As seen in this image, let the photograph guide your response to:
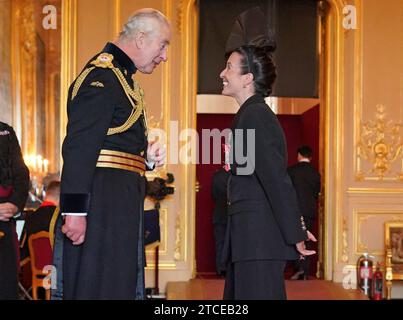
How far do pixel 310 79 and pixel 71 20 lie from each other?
2.42 metres

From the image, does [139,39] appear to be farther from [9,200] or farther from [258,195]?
[9,200]

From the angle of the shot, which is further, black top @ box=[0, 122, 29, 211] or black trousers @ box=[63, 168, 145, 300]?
black top @ box=[0, 122, 29, 211]

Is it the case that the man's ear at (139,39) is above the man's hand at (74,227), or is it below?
above

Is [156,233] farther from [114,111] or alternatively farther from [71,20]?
[114,111]

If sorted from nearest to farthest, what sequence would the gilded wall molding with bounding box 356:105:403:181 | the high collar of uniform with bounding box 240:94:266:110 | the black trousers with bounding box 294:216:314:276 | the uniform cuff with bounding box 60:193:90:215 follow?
the uniform cuff with bounding box 60:193:90:215
the high collar of uniform with bounding box 240:94:266:110
the gilded wall molding with bounding box 356:105:403:181
the black trousers with bounding box 294:216:314:276

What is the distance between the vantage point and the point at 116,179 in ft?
9.12

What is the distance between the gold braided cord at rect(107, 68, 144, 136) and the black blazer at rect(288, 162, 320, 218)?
14.7ft

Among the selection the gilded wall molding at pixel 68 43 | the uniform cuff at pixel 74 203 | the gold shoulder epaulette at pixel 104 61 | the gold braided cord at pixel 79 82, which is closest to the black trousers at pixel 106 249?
the uniform cuff at pixel 74 203

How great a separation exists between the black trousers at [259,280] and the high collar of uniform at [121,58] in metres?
1.08

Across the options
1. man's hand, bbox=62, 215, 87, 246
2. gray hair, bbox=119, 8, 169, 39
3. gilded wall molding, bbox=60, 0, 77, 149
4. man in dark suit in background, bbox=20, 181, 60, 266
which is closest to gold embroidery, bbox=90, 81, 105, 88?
gray hair, bbox=119, 8, 169, 39

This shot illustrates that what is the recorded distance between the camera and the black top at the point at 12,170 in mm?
3955

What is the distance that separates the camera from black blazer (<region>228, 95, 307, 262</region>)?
3.19m

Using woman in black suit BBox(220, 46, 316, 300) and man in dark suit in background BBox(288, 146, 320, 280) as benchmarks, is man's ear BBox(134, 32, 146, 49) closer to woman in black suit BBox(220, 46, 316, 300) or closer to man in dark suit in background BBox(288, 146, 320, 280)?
woman in black suit BBox(220, 46, 316, 300)

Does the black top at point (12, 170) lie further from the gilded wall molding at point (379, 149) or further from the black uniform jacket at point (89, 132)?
the gilded wall molding at point (379, 149)
